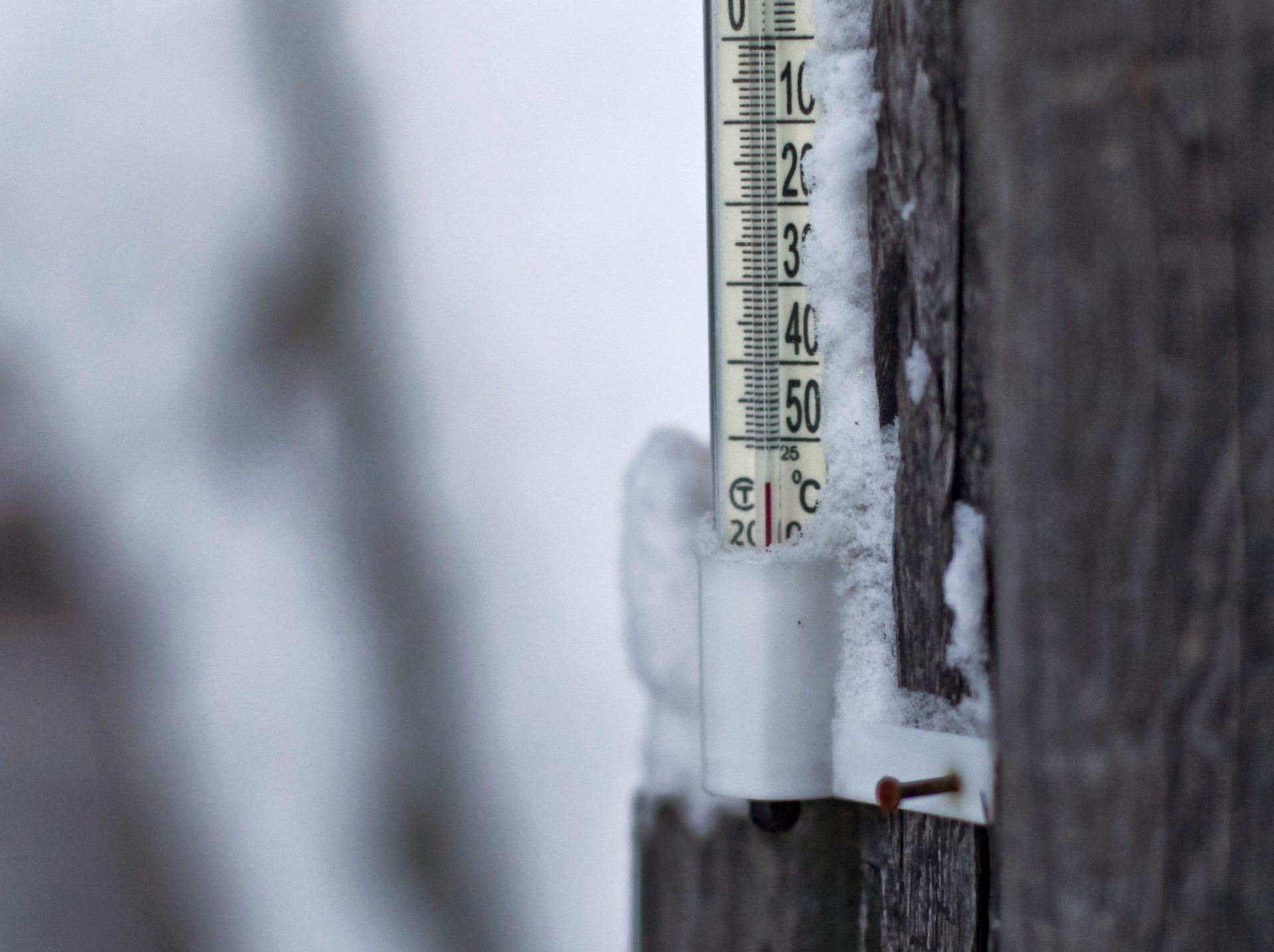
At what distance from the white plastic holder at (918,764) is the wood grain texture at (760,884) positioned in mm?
97

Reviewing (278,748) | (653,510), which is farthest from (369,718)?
(653,510)

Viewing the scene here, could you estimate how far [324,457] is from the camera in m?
1.42

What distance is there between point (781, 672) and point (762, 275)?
33 centimetres

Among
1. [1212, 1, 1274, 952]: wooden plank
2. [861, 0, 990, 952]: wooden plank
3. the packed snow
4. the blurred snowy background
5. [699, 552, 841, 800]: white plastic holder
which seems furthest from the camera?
the blurred snowy background

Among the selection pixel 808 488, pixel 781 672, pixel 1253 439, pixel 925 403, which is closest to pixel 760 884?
pixel 781 672

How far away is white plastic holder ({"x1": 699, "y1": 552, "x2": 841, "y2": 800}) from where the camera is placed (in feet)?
2.43

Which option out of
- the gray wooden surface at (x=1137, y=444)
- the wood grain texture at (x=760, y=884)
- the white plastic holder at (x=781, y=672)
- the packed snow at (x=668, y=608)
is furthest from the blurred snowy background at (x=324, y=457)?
the gray wooden surface at (x=1137, y=444)

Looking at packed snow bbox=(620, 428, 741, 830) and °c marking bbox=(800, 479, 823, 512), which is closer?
°c marking bbox=(800, 479, 823, 512)

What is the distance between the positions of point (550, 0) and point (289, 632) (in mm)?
1002

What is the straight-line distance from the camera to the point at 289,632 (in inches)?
57.1

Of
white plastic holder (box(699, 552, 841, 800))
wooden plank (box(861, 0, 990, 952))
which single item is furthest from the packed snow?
wooden plank (box(861, 0, 990, 952))

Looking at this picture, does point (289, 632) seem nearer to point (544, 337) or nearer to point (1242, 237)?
point (544, 337)

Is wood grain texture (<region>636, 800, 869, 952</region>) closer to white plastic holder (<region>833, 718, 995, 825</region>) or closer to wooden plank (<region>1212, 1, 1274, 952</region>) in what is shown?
white plastic holder (<region>833, 718, 995, 825</region>)

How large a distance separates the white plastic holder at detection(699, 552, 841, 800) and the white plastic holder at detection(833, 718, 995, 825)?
2cm
